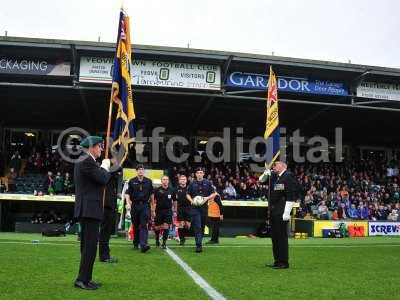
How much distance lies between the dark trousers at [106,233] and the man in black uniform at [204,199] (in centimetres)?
273

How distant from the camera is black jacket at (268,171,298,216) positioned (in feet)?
30.6

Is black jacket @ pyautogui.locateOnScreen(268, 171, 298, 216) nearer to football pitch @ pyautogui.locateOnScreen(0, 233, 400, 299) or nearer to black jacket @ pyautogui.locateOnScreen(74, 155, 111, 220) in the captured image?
football pitch @ pyautogui.locateOnScreen(0, 233, 400, 299)

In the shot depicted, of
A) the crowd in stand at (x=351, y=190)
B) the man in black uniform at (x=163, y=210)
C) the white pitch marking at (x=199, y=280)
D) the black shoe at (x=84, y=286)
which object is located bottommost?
the white pitch marking at (x=199, y=280)

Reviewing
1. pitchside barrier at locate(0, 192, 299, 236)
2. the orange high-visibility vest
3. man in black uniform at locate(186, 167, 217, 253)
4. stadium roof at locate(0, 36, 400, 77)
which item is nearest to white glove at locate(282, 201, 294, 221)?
man in black uniform at locate(186, 167, 217, 253)

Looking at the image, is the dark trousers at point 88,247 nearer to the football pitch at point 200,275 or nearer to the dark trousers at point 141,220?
the football pitch at point 200,275

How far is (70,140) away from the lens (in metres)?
33.5

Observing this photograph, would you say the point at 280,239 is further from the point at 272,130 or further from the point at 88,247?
the point at 272,130

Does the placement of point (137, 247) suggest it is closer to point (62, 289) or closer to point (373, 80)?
point (62, 289)

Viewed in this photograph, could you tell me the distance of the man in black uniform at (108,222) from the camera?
31.8ft

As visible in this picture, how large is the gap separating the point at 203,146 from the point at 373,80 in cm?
1284

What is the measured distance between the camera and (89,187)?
21.4 ft

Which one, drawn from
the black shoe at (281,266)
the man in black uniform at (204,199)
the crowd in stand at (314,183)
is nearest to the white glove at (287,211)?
the black shoe at (281,266)

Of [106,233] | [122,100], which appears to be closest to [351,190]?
[106,233]

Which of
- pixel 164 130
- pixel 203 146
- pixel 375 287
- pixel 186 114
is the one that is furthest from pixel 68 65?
pixel 375 287
